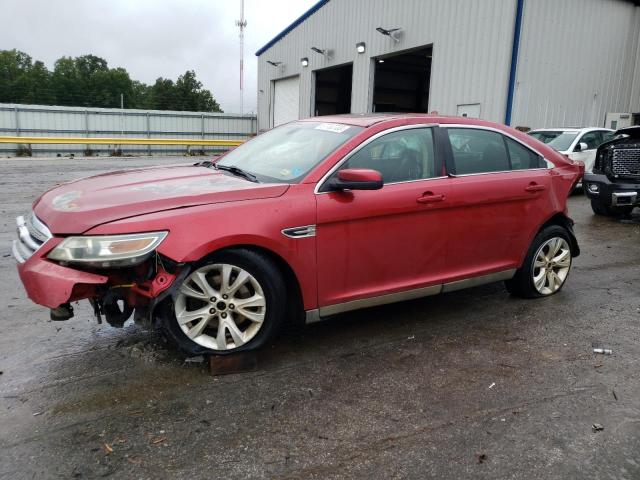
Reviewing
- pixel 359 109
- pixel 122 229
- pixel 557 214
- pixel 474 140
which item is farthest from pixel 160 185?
pixel 359 109

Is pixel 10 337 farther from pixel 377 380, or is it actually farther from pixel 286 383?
pixel 377 380

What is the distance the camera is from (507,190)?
4.34 metres

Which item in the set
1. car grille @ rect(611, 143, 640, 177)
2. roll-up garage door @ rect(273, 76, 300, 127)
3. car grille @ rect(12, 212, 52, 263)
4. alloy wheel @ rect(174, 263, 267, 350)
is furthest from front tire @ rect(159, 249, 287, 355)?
roll-up garage door @ rect(273, 76, 300, 127)

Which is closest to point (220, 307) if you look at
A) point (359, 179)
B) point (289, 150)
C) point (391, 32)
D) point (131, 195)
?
point (131, 195)

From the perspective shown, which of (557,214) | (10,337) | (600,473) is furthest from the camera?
(557,214)

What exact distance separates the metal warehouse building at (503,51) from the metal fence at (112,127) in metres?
8.69

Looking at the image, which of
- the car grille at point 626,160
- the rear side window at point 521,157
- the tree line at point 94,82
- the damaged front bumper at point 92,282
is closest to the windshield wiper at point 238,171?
the damaged front bumper at point 92,282

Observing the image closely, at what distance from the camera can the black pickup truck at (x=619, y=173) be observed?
8.62m

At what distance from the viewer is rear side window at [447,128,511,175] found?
4188mm

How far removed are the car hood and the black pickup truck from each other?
743 centimetres

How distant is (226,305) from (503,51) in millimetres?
13358

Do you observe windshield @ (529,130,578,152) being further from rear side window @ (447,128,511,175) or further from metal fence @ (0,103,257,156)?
metal fence @ (0,103,257,156)

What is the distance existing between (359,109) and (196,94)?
238 ft

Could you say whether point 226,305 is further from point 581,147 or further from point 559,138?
point 559,138
